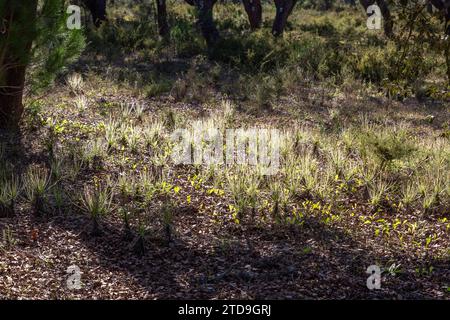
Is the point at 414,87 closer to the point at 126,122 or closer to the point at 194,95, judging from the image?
the point at 194,95

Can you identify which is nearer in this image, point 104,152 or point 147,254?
point 147,254

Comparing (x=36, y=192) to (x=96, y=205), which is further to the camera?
(x=36, y=192)

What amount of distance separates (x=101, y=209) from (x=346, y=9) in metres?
28.4

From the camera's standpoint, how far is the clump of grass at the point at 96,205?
17.9 ft

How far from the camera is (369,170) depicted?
6832mm

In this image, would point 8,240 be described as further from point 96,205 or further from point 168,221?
point 168,221

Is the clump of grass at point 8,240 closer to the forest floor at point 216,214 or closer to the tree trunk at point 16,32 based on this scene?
the forest floor at point 216,214

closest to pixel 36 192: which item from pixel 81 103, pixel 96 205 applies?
pixel 96 205

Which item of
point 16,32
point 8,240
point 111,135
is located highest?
point 16,32

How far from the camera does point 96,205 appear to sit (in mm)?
5578

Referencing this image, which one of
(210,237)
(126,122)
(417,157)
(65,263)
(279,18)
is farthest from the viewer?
(279,18)

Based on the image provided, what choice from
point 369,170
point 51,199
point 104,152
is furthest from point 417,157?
point 51,199

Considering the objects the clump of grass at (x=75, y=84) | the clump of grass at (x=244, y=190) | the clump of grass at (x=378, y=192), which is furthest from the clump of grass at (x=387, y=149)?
the clump of grass at (x=75, y=84)

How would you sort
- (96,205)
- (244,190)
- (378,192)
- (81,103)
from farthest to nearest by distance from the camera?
1. (81,103)
2. (378,192)
3. (244,190)
4. (96,205)
